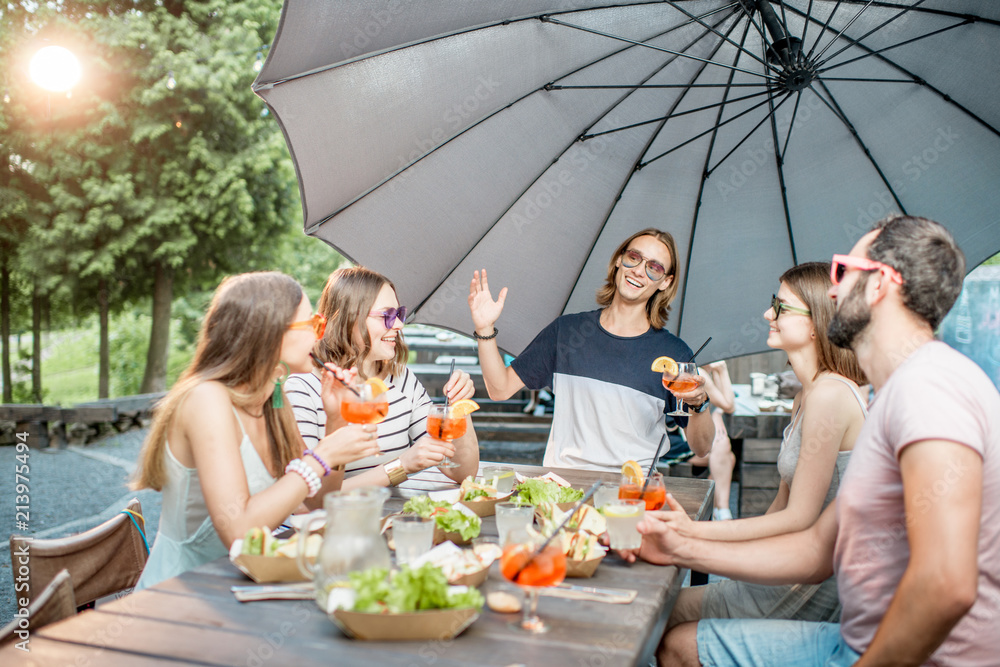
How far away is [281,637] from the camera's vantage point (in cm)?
163

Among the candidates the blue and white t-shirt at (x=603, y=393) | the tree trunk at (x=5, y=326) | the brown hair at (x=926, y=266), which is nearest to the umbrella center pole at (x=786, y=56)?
the brown hair at (x=926, y=266)

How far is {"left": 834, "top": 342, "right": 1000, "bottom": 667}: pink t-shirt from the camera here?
164cm

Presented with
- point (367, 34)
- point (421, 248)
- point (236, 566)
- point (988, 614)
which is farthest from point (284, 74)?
point (988, 614)

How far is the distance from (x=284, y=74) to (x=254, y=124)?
983cm

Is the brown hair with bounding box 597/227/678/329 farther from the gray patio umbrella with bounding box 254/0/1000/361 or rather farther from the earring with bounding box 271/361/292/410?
the earring with bounding box 271/361/292/410

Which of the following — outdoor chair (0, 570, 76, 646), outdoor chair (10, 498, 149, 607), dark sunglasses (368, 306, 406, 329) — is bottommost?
outdoor chair (10, 498, 149, 607)

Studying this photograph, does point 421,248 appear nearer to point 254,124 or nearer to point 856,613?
point 856,613

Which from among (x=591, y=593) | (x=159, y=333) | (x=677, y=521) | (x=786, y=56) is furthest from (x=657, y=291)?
(x=159, y=333)

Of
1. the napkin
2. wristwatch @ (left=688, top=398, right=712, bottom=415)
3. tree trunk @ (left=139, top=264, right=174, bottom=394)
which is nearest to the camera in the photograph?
the napkin

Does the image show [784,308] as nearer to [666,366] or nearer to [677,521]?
[666,366]

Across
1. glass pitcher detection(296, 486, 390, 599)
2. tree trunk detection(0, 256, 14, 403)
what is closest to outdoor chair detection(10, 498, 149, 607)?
glass pitcher detection(296, 486, 390, 599)

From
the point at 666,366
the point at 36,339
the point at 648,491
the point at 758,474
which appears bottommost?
the point at 758,474

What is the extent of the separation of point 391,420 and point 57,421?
7.61m

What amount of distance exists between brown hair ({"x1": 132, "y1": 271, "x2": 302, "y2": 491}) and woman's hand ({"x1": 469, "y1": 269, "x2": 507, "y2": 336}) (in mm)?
1174
